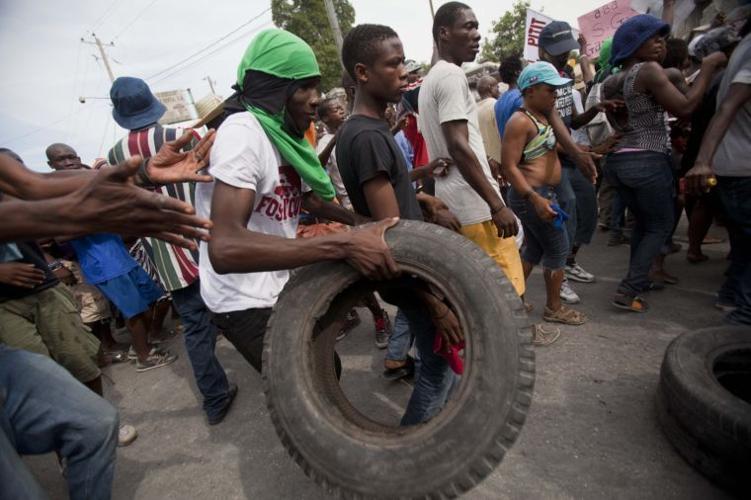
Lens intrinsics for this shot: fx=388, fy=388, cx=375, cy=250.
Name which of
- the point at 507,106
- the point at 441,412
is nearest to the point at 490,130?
the point at 507,106

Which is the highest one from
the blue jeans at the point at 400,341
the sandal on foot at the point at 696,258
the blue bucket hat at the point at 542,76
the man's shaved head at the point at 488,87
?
the blue bucket hat at the point at 542,76

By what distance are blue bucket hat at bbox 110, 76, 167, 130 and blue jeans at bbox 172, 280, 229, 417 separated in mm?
1214

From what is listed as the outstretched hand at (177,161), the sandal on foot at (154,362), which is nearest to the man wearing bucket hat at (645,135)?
the outstretched hand at (177,161)

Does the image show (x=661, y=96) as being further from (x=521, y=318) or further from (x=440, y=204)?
(x=521, y=318)

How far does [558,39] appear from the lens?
14.2 feet

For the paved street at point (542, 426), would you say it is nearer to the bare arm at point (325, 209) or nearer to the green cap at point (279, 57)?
the bare arm at point (325, 209)

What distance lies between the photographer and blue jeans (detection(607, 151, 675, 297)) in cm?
316

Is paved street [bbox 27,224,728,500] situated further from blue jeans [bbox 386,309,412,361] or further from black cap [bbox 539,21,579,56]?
black cap [bbox 539,21,579,56]

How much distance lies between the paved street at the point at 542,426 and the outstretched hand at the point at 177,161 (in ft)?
6.02

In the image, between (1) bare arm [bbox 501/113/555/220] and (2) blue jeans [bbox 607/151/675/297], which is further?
(2) blue jeans [bbox 607/151/675/297]

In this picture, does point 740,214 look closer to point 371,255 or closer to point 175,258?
point 371,255

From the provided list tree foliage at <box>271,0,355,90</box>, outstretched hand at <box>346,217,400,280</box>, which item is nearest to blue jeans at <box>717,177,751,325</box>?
outstretched hand at <box>346,217,400,280</box>

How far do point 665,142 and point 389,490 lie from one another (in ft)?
11.2

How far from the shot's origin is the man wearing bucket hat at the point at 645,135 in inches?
114
